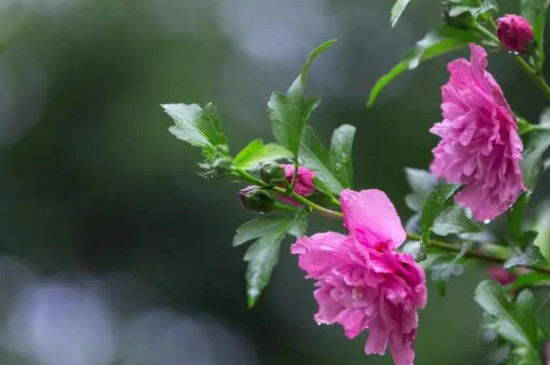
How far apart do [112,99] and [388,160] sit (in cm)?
212

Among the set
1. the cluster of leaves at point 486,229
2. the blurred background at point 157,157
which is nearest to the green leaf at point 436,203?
the cluster of leaves at point 486,229

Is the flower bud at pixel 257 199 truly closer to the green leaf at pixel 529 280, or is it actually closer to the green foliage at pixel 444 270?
the green foliage at pixel 444 270

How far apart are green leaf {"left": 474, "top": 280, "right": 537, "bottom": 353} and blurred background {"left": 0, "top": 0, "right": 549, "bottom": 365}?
3533 mm

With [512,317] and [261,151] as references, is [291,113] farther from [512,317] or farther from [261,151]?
[512,317]

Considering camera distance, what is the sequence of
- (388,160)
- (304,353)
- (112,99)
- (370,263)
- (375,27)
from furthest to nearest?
(112,99), (375,27), (304,353), (388,160), (370,263)

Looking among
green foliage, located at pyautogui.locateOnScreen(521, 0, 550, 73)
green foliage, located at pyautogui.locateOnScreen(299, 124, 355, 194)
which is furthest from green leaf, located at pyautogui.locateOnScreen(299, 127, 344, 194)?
green foliage, located at pyautogui.locateOnScreen(521, 0, 550, 73)

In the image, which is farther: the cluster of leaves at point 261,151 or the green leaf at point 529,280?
the green leaf at point 529,280

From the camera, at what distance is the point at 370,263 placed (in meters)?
0.61

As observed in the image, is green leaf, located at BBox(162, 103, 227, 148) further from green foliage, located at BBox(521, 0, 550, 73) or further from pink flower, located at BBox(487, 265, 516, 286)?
pink flower, located at BBox(487, 265, 516, 286)

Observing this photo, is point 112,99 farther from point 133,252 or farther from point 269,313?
point 269,313

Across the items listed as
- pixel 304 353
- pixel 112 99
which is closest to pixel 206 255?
pixel 304 353

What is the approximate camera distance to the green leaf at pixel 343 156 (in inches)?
28.6

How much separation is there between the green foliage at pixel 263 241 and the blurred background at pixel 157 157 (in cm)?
364

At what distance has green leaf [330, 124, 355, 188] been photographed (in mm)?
726
